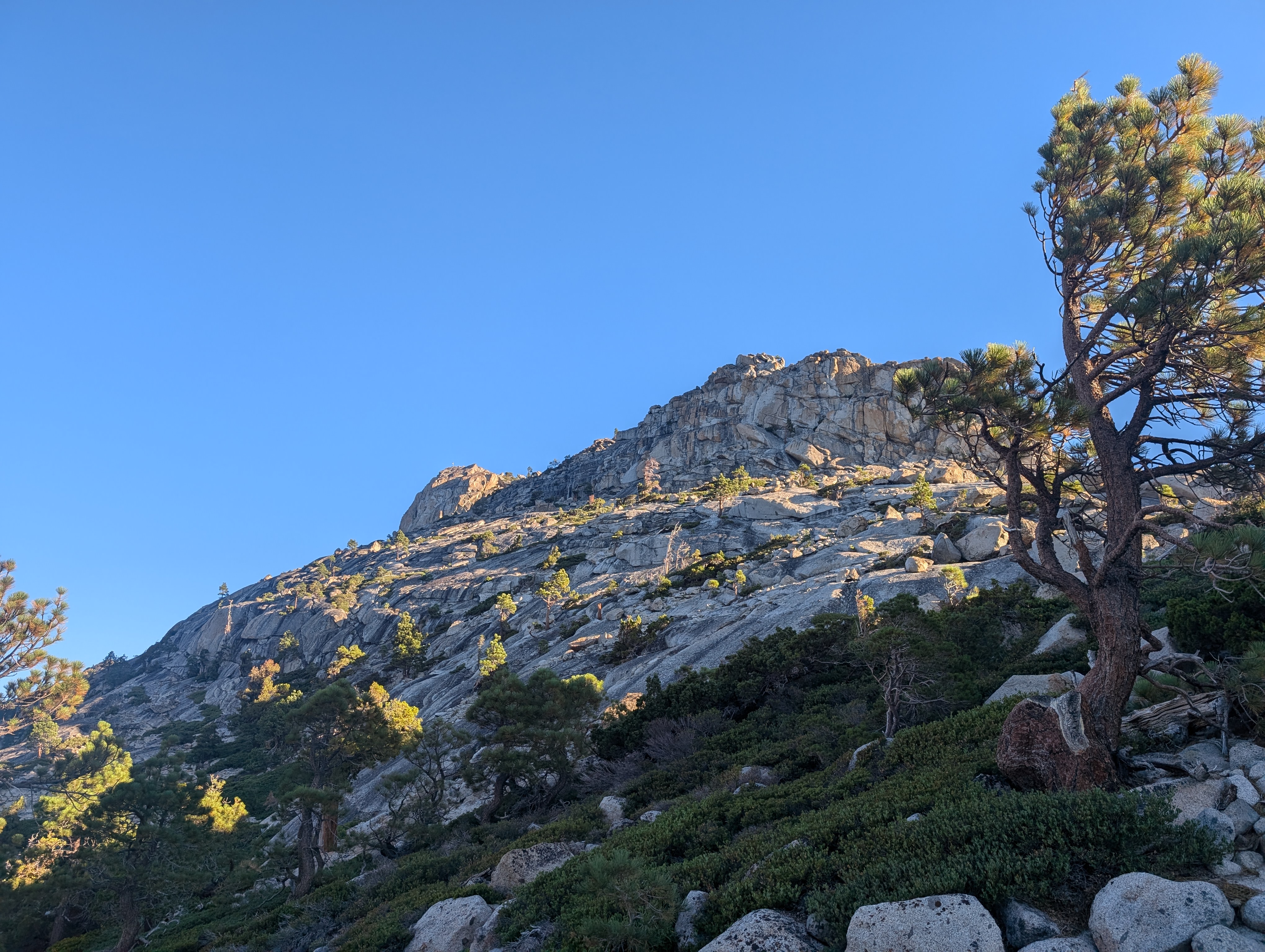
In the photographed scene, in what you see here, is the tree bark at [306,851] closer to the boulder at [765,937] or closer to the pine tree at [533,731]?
the pine tree at [533,731]

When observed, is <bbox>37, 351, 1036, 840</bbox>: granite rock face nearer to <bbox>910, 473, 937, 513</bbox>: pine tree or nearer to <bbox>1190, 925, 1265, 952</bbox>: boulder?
<bbox>910, 473, 937, 513</bbox>: pine tree

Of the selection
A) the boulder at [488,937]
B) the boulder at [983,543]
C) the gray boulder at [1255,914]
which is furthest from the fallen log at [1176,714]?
the boulder at [983,543]

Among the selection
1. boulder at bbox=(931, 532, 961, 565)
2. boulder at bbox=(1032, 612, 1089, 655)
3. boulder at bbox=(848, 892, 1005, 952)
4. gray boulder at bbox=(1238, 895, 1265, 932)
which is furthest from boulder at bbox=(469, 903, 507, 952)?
boulder at bbox=(931, 532, 961, 565)

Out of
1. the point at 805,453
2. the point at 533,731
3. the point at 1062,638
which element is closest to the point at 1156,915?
the point at 1062,638

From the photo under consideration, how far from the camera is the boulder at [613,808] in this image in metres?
16.9

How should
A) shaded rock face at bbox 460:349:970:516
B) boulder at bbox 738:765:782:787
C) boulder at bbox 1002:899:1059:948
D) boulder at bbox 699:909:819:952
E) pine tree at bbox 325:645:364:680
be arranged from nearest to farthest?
boulder at bbox 1002:899:1059:948, boulder at bbox 699:909:819:952, boulder at bbox 738:765:782:787, pine tree at bbox 325:645:364:680, shaded rock face at bbox 460:349:970:516

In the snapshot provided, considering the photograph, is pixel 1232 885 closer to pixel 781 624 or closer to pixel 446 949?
pixel 446 949

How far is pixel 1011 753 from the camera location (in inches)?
375

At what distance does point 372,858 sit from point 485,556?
243ft

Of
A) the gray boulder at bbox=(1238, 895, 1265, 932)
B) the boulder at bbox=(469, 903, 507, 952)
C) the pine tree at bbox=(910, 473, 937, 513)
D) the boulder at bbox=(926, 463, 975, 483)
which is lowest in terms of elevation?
the boulder at bbox=(469, 903, 507, 952)

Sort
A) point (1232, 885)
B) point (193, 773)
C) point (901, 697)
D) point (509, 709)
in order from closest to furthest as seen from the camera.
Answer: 1. point (1232, 885)
2. point (901, 697)
3. point (509, 709)
4. point (193, 773)

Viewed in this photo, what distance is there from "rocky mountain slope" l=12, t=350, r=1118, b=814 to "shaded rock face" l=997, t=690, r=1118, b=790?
16.0 feet

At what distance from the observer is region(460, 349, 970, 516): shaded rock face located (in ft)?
388

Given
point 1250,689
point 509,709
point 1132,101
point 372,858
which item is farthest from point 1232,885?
point 372,858
